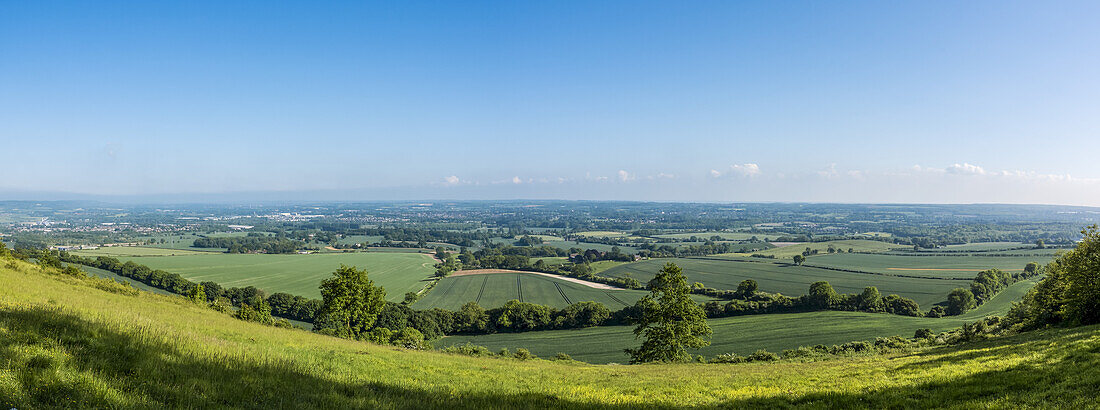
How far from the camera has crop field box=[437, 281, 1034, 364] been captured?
52375 mm

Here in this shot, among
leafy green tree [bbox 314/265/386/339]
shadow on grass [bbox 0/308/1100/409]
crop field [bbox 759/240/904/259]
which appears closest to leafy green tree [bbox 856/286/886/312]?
shadow on grass [bbox 0/308/1100/409]

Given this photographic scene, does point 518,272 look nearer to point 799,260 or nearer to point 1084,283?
point 799,260

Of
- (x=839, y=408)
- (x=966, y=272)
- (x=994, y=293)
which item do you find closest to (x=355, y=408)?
(x=839, y=408)

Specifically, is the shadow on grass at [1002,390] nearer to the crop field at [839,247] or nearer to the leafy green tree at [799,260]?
the leafy green tree at [799,260]

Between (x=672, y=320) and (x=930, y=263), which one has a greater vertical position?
(x=672, y=320)

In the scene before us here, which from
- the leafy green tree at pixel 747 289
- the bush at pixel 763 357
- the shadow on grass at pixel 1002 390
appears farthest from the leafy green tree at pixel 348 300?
the leafy green tree at pixel 747 289

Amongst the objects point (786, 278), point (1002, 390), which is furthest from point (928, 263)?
point (1002, 390)

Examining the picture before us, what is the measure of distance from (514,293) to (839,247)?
137639 mm

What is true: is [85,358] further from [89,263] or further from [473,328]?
[89,263]

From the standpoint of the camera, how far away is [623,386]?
13859 mm

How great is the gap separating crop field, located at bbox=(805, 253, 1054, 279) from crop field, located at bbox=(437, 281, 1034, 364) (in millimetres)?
38872

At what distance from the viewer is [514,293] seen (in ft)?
292

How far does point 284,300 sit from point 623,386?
75245 millimetres

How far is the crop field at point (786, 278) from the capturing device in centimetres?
8294
